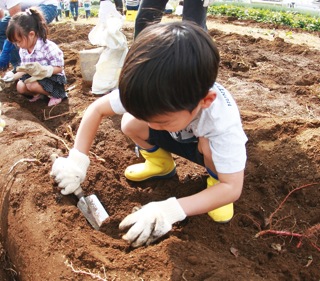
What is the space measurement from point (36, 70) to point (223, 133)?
7.27ft

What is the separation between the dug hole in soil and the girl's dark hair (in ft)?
2.05

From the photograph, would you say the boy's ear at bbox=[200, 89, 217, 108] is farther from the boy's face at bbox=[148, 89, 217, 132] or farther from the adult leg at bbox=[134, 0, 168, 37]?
the adult leg at bbox=[134, 0, 168, 37]

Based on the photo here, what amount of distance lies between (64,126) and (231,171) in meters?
1.90

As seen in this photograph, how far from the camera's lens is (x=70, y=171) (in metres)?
1.66

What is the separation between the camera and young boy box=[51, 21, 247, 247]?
1126 millimetres

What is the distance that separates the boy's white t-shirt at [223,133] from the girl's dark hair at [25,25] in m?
2.11

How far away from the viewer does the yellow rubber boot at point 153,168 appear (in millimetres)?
2064

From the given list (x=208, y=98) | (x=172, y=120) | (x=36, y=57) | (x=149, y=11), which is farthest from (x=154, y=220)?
(x=36, y=57)

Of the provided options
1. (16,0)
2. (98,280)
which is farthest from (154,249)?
(16,0)

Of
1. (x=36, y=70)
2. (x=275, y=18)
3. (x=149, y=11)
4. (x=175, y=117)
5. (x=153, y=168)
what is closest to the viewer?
(x=175, y=117)

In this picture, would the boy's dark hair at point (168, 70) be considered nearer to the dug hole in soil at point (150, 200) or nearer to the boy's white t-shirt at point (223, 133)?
the boy's white t-shirt at point (223, 133)

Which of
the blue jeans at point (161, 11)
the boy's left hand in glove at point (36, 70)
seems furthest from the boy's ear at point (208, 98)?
the boy's left hand in glove at point (36, 70)

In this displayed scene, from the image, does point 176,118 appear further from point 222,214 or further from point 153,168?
point 153,168

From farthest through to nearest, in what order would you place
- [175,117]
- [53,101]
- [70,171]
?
[53,101] < [70,171] < [175,117]
